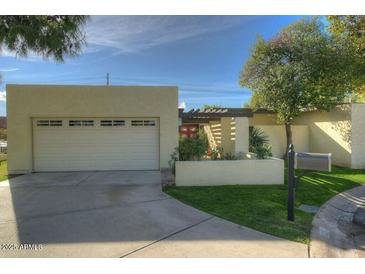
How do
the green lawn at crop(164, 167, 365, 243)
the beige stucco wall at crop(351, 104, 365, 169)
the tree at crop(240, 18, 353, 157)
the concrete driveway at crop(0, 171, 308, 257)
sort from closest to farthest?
1. the concrete driveway at crop(0, 171, 308, 257)
2. the green lawn at crop(164, 167, 365, 243)
3. the beige stucco wall at crop(351, 104, 365, 169)
4. the tree at crop(240, 18, 353, 157)

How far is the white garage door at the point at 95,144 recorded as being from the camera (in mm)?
10859

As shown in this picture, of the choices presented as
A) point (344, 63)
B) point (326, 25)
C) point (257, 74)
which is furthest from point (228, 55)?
point (344, 63)

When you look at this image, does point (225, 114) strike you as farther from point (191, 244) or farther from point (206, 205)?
point (191, 244)

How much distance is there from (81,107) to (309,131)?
477 inches

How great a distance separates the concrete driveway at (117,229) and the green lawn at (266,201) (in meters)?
0.32

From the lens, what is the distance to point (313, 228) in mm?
4883

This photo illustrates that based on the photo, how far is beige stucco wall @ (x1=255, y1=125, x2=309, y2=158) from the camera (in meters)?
15.0

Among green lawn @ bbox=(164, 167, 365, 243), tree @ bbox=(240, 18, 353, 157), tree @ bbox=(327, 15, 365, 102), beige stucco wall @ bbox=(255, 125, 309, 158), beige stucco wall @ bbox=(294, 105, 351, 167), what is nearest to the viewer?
green lawn @ bbox=(164, 167, 365, 243)

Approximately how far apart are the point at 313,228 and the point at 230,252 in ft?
6.48

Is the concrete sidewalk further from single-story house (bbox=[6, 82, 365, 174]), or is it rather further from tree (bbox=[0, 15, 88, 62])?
tree (bbox=[0, 15, 88, 62])

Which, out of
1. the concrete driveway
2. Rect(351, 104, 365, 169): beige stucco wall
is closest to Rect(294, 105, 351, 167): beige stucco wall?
Rect(351, 104, 365, 169): beige stucco wall

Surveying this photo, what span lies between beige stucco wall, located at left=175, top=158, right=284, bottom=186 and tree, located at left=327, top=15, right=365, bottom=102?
27.4ft

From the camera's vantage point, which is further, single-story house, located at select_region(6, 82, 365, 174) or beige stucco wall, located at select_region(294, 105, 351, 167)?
beige stucco wall, located at select_region(294, 105, 351, 167)

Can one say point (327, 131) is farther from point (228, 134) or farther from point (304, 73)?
point (228, 134)
